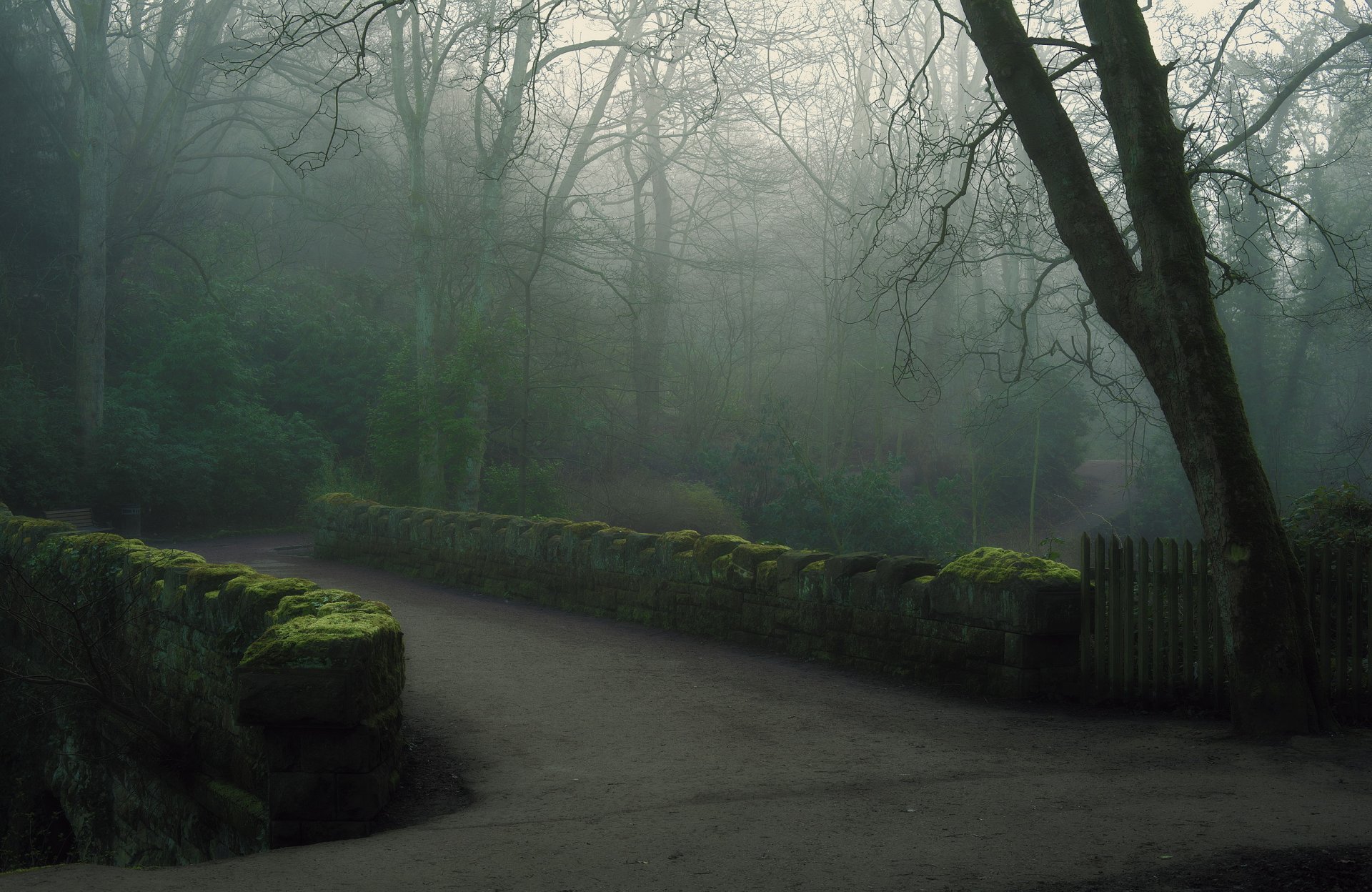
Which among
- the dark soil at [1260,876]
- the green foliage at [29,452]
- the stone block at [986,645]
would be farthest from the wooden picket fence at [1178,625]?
the green foliage at [29,452]

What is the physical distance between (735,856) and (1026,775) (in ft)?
6.26

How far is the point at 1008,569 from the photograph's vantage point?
7.36m

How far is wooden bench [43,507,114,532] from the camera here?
20641mm

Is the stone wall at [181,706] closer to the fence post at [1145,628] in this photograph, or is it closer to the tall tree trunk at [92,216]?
the fence post at [1145,628]

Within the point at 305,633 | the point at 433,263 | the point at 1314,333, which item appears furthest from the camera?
the point at 1314,333

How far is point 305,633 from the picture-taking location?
209 inches

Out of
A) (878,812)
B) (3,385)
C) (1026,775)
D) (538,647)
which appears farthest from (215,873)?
(3,385)

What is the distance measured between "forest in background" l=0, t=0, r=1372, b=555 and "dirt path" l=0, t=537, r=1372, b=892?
1189 cm

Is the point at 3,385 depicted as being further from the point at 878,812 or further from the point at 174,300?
the point at 878,812

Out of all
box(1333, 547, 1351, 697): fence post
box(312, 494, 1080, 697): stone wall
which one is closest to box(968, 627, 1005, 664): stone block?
box(312, 494, 1080, 697): stone wall

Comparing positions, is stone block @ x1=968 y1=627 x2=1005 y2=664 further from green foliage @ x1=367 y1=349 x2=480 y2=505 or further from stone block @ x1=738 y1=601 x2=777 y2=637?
green foliage @ x1=367 y1=349 x2=480 y2=505

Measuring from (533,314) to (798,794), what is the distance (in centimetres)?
2082

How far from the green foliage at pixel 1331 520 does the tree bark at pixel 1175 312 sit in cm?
117

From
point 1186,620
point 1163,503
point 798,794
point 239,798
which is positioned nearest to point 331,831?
point 239,798
